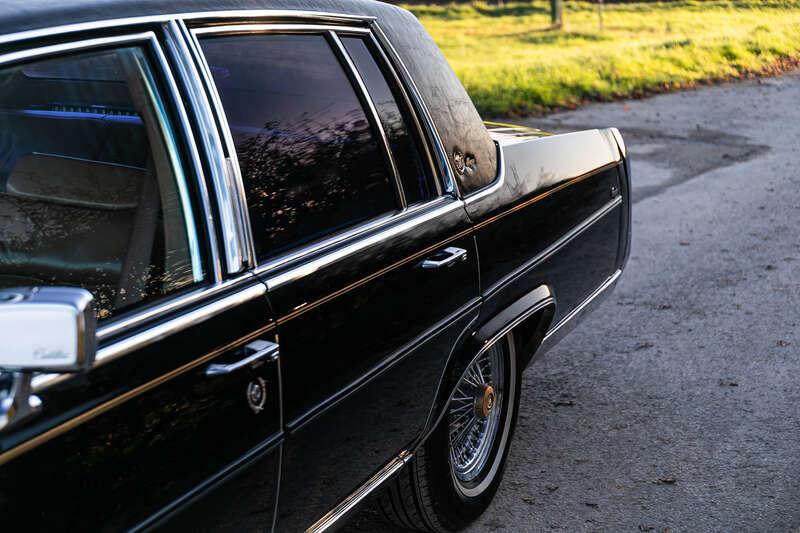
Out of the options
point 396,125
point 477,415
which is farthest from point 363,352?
point 477,415

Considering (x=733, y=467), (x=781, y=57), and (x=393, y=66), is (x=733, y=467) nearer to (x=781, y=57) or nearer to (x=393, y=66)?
(x=393, y=66)

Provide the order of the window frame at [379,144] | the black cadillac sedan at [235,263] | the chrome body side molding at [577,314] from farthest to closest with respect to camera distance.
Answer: the chrome body side molding at [577,314] < the window frame at [379,144] < the black cadillac sedan at [235,263]

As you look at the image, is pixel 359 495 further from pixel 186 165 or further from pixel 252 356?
pixel 186 165

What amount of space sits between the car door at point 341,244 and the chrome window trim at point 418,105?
0.03m

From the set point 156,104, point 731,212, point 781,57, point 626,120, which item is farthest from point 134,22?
point 781,57

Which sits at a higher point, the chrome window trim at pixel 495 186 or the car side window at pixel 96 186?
the car side window at pixel 96 186

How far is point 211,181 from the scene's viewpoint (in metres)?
2.23

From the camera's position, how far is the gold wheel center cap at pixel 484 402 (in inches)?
142

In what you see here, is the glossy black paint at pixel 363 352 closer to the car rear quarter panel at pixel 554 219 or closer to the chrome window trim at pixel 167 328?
the chrome window trim at pixel 167 328

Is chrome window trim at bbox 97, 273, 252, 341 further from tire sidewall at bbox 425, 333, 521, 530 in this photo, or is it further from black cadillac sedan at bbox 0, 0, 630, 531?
tire sidewall at bbox 425, 333, 521, 530

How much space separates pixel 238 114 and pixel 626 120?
10595mm

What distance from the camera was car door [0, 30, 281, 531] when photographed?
1.88 m

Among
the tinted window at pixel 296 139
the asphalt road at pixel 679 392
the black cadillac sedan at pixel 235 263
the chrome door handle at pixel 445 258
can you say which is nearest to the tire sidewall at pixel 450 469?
the black cadillac sedan at pixel 235 263

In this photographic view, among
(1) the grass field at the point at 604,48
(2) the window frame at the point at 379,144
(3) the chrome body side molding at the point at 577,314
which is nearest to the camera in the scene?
(2) the window frame at the point at 379,144
